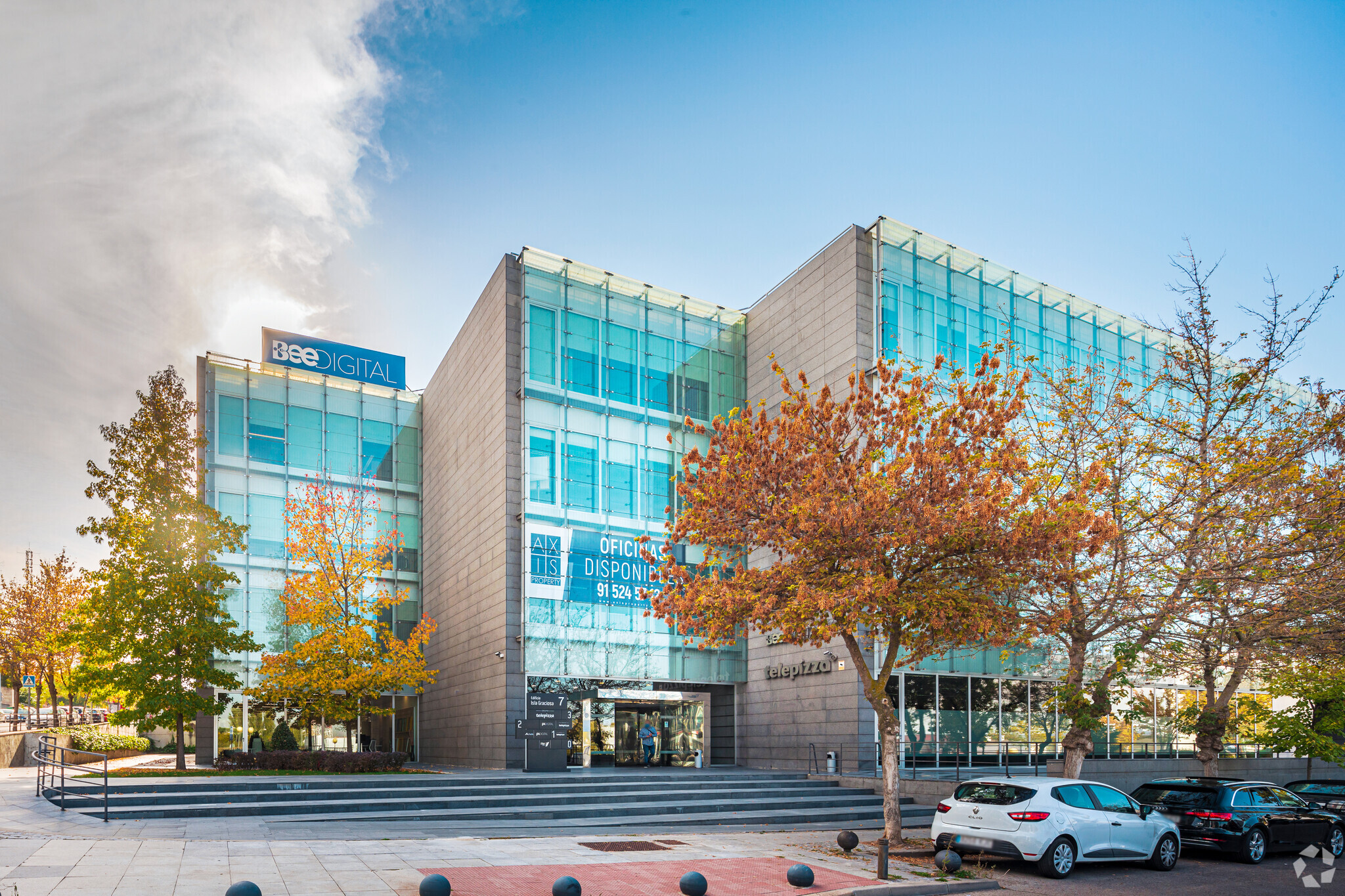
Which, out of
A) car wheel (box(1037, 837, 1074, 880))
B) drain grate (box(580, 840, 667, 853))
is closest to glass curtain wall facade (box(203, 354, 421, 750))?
drain grate (box(580, 840, 667, 853))

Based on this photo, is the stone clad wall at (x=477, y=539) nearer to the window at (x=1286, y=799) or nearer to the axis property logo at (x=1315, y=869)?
the window at (x=1286, y=799)

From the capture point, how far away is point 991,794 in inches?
575

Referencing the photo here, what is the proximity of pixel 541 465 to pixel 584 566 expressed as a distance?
10.6 feet

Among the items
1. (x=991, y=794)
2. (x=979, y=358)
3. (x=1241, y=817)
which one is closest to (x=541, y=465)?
(x=979, y=358)

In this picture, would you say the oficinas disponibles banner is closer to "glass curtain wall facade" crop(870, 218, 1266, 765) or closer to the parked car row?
"glass curtain wall facade" crop(870, 218, 1266, 765)

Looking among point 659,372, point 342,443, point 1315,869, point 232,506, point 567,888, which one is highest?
point 659,372

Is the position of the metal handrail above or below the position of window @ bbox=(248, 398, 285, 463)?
below

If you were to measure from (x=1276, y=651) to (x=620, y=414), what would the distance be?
1800 cm

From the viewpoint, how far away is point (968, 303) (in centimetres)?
2955

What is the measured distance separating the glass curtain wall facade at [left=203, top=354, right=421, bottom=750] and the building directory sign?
15.1 inches

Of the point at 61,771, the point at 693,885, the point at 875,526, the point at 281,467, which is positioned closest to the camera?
the point at 693,885

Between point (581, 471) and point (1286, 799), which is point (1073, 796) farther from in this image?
point (581, 471)

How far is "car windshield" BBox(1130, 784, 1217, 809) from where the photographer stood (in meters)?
16.7

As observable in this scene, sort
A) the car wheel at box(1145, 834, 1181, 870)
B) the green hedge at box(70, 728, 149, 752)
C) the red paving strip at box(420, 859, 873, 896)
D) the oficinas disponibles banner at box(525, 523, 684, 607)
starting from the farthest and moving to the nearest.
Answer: the green hedge at box(70, 728, 149, 752)
the oficinas disponibles banner at box(525, 523, 684, 607)
the car wheel at box(1145, 834, 1181, 870)
the red paving strip at box(420, 859, 873, 896)
